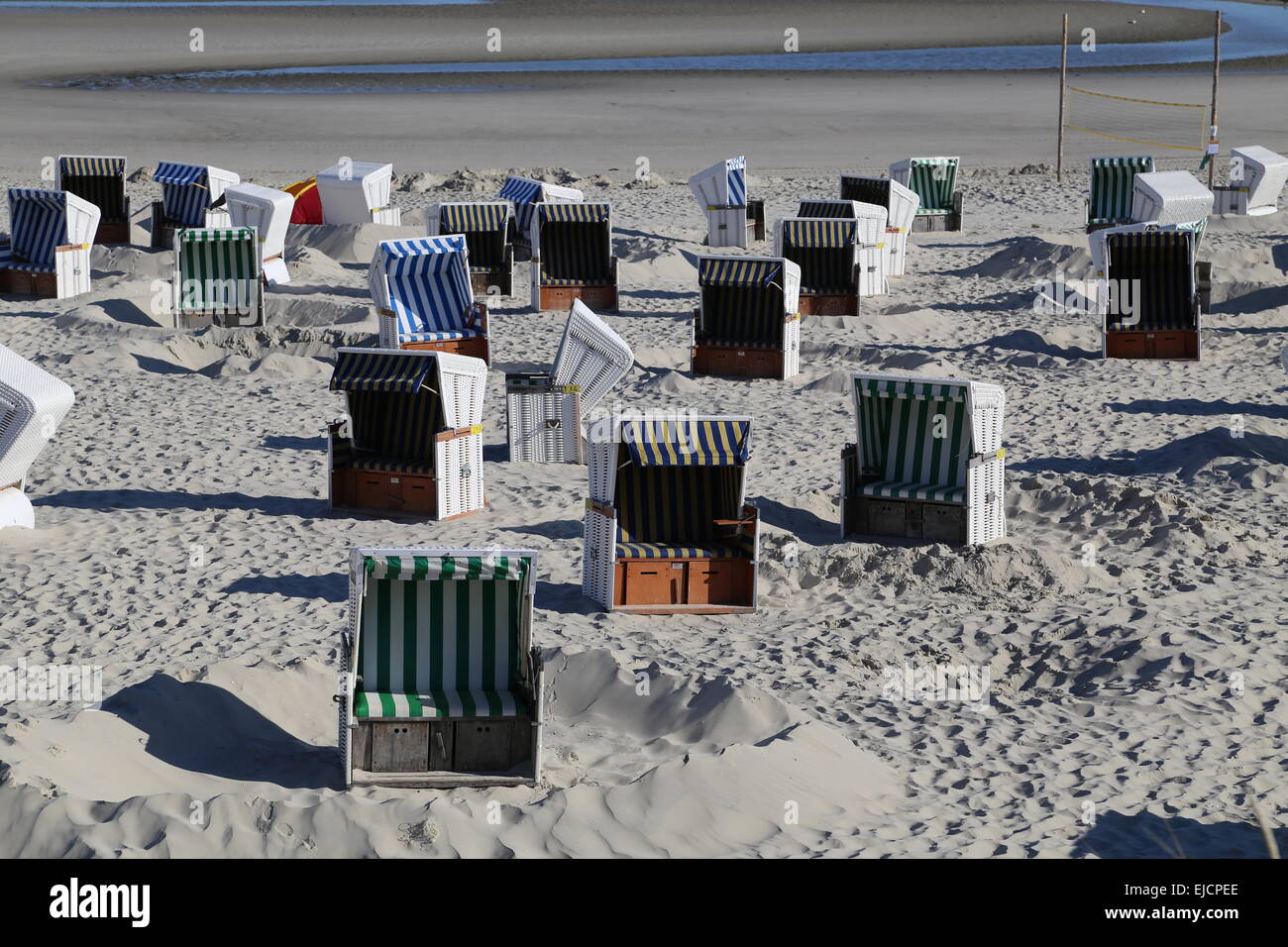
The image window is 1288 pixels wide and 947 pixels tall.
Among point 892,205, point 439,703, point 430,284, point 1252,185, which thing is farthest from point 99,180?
point 439,703

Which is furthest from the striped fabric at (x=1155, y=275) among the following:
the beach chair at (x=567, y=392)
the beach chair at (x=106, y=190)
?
the beach chair at (x=106, y=190)

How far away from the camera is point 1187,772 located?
326 inches

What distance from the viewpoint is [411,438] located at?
43.9ft

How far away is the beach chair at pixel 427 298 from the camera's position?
17703mm

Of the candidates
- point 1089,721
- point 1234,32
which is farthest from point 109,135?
point 1234,32

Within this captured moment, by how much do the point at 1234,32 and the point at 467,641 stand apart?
68110 millimetres

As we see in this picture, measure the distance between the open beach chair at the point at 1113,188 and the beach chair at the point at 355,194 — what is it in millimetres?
11043

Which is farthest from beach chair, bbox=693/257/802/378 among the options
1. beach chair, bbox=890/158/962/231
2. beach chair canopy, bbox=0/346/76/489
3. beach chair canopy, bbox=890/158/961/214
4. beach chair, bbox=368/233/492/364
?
beach chair canopy, bbox=890/158/961/214

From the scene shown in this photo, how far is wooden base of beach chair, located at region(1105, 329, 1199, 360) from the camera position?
18766 mm

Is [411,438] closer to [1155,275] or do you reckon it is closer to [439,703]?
[439,703]

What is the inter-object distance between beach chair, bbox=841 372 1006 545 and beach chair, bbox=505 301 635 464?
2586mm

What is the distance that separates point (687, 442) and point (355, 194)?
1638 cm

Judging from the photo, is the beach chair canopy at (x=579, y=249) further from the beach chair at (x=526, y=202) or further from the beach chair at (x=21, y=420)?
the beach chair at (x=21, y=420)
